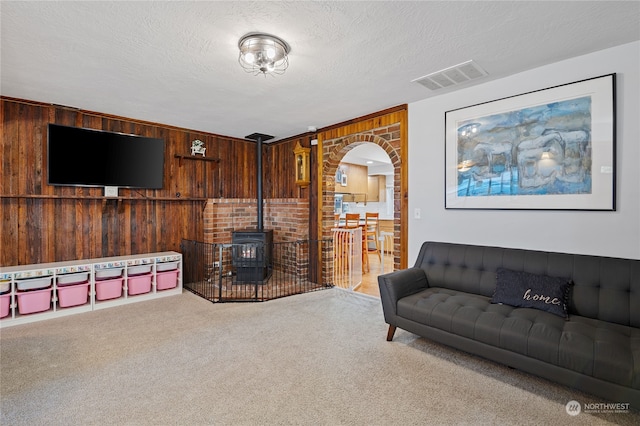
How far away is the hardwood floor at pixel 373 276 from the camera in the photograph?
14.5 feet

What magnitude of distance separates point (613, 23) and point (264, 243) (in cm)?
411

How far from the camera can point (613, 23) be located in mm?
2062

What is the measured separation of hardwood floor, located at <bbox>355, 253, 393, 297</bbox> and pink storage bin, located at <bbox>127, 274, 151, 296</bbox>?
2.78 m

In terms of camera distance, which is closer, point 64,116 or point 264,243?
point 64,116

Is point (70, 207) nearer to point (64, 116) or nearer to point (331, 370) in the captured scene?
point (64, 116)

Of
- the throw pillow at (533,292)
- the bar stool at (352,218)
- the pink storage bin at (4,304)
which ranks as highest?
the bar stool at (352,218)

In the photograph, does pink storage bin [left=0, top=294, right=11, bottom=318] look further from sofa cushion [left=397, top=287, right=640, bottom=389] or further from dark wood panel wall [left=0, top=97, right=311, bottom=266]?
sofa cushion [left=397, top=287, right=640, bottom=389]

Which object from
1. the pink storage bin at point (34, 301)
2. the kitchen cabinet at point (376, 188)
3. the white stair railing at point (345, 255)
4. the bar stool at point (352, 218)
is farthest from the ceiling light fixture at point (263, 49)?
the kitchen cabinet at point (376, 188)

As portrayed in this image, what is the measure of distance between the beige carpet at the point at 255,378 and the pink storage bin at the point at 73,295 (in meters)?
0.26

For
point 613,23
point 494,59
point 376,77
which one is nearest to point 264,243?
point 376,77

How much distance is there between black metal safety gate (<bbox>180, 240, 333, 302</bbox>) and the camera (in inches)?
171

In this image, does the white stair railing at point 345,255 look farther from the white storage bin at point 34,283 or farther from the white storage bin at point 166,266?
the white storage bin at point 34,283

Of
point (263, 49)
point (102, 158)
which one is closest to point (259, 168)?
point (102, 158)

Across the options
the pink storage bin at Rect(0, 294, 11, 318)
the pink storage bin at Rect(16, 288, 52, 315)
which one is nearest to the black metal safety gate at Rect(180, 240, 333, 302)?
the pink storage bin at Rect(16, 288, 52, 315)
